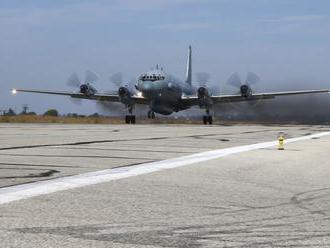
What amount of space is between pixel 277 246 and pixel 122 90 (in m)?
54.9

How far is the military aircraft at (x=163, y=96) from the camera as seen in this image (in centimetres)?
5922

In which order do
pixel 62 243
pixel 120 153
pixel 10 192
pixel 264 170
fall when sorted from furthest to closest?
1. pixel 120 153
2. pixel 264 170
3. pixel 10 192
4. pixel 62 243

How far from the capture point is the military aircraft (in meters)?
59.2

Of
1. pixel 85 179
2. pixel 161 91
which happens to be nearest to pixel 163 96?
pixel 161 91

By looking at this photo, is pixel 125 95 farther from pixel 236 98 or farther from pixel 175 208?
pixel 175 208

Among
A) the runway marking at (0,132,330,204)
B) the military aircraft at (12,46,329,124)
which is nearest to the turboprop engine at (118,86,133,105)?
the military aircraft at (12,46,329,124)

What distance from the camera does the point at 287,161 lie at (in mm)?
15523

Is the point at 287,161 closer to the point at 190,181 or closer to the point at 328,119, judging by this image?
the point at 190,181

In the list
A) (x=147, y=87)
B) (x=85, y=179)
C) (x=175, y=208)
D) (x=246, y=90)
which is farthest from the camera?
(x=246, y=90)

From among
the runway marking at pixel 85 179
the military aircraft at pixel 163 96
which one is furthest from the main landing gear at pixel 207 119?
the runway marking at pixel 85 179

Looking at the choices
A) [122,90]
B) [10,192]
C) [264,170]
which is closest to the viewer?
[10,192]

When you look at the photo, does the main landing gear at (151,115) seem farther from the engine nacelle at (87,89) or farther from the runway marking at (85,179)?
the runway marking at (85,179)

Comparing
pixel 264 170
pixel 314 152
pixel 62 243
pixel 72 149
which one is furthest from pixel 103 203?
pixel 314 152

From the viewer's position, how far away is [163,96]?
5956 cm
